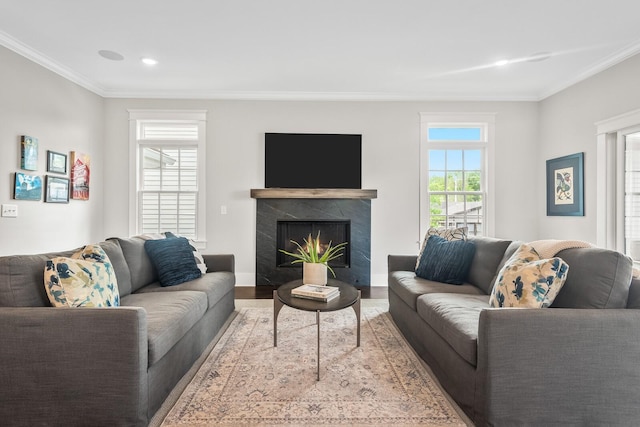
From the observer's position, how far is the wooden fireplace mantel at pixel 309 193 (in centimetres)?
464

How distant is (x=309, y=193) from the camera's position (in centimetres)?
466

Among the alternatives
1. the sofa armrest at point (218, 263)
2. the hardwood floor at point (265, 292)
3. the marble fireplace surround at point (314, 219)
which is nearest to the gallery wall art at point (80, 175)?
the sofa armrest at point (218, 263)

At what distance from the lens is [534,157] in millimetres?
4832

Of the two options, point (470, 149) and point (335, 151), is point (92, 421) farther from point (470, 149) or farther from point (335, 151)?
point (470, 149)

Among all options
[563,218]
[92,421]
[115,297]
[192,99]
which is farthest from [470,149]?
[92,421]

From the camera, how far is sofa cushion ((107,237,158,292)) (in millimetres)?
2709

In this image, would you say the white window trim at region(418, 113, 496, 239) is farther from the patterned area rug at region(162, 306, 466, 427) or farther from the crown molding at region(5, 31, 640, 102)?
the patterned area rug at region(162, 306, 466, 427)

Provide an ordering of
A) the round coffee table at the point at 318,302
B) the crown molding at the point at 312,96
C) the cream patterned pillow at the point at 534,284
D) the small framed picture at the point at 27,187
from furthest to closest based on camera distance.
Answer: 1. the crown molding at the point at 312,96
2. the small framed picture at the point at 27,187
3. the round coffee table at the point at 318,302
4. the cream patterned pillow at the point at 534,284

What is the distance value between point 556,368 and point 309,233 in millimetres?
3539

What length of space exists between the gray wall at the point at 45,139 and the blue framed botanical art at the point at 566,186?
247 inches

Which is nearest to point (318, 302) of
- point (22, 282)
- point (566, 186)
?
point (22, 282)

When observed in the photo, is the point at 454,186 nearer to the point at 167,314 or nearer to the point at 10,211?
the point at 167,314

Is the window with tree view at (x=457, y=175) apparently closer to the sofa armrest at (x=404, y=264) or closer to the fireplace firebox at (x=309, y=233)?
the fireplace firebox at (x=309, y=233)

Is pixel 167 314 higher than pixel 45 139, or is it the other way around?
pixel 45 139
